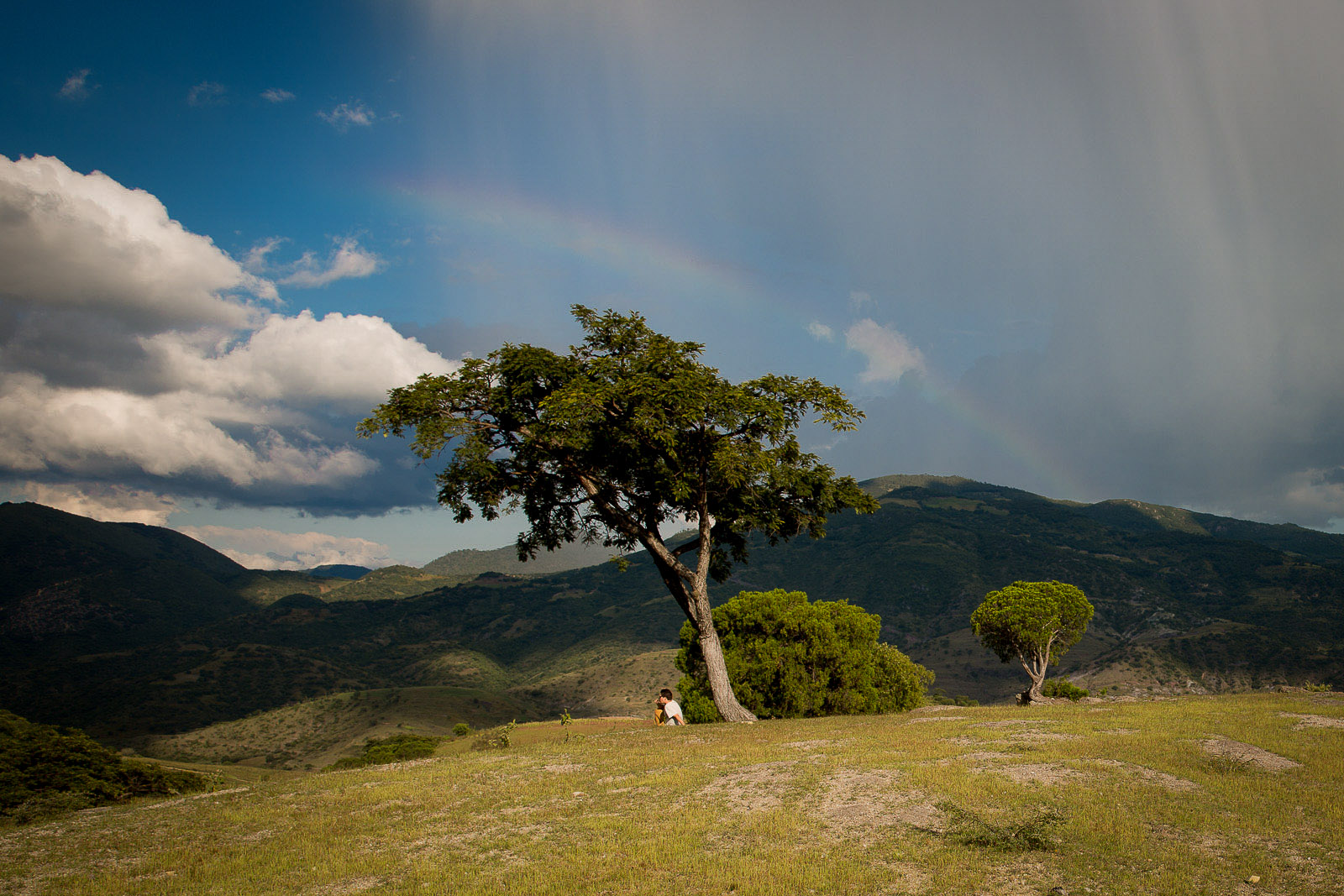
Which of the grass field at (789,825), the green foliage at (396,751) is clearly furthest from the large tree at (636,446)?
the green foliage at (396,751)

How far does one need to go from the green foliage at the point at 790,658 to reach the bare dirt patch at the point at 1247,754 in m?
26.7

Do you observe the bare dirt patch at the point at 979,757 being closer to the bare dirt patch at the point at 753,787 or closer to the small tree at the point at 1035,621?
the bare dirt patch at the point at 753,787

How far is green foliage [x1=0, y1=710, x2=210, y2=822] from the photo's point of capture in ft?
136

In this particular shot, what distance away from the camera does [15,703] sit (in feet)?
616

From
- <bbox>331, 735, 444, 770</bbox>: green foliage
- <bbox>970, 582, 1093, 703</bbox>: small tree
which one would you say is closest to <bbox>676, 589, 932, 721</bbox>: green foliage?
<bbox>970, 582, 1093, 703</bbox>: small tree

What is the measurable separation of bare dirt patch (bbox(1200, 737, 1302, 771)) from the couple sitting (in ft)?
54.9

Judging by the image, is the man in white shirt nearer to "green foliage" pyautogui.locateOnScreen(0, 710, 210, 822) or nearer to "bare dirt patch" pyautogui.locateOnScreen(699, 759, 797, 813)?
"bare dirt patch" pyautogui.locateOnScreen(699, 759, 797, 813)

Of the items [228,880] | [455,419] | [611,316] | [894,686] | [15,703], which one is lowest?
[15,703]

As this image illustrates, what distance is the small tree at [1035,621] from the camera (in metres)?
48.9

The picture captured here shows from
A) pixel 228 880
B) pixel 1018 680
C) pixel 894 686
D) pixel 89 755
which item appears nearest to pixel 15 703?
pixel 89 755

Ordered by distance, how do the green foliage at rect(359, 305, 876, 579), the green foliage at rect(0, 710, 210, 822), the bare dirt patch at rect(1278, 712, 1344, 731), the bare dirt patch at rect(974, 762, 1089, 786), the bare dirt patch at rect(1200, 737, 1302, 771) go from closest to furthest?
the bare dirt patch at rect(974, 762, 1089, 786) < the bare dirt patch at rect(1200, 737, 1302, 771) < the bare dirt patch at rect(1278, 712, 1344, 731) < the green foliage at rect(359, 305, 876, 579) < the green foliage at rect(0, 710, 210, 822)

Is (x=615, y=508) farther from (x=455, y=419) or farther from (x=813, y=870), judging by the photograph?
(x=813, y=870)

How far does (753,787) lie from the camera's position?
14.5m

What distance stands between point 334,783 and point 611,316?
1933 cm
